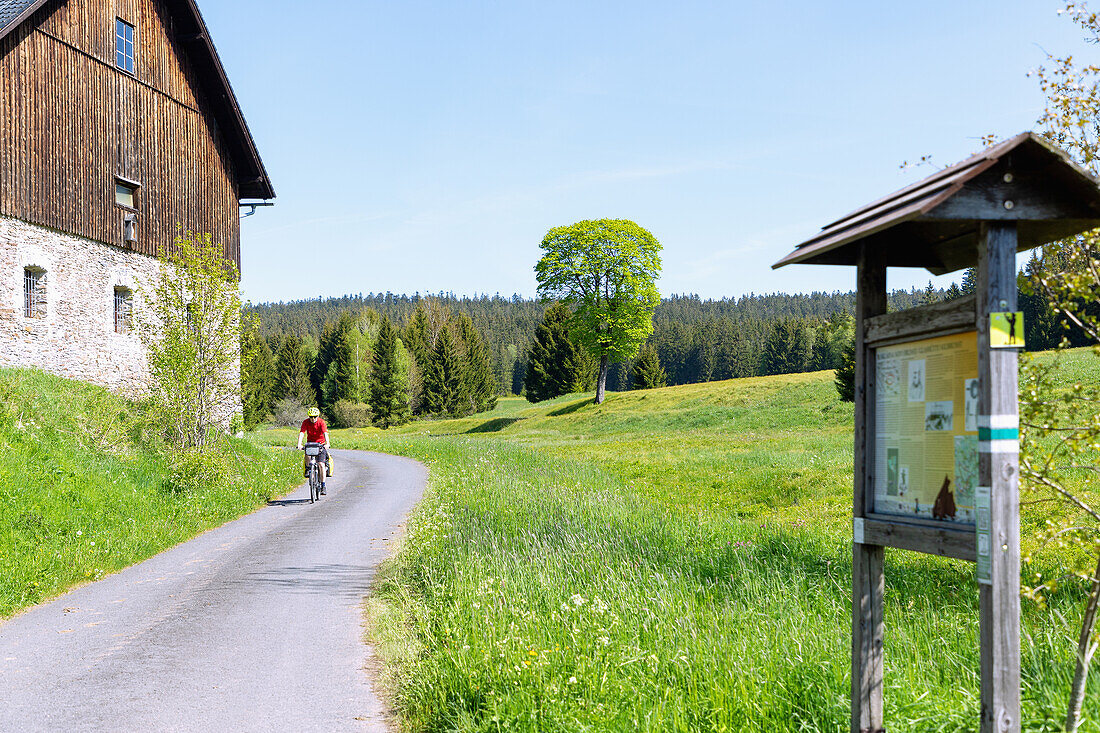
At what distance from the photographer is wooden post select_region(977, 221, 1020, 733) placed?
327cm

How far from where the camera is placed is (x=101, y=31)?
71.1 feet

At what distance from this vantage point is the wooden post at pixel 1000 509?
3273mm

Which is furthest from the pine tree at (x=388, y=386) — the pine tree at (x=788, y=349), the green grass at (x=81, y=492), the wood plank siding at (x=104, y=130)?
the pine tree at (x=788, y=349)

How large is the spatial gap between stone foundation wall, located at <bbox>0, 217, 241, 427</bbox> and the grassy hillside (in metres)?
11.5

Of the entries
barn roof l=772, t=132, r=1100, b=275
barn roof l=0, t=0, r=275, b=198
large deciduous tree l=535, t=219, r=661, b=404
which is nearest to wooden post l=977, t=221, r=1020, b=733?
barn roof l=772, t=132, r=1100, b=275

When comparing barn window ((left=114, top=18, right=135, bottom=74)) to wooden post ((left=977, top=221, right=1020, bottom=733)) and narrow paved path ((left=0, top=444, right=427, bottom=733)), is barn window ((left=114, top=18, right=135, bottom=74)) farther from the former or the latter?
wooden post ((left=977, top=221, right=1020, bottom=733))

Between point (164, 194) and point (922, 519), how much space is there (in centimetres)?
2463

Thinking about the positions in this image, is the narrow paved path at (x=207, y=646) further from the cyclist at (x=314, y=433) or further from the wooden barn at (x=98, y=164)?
the wooden barn at (x=98, y=164)

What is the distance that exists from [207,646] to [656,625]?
4064 millimetres

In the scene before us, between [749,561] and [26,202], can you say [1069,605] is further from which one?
[26,202]

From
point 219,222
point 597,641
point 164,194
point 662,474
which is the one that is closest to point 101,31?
point 164,194

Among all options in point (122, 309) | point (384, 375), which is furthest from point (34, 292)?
point (384, 375)

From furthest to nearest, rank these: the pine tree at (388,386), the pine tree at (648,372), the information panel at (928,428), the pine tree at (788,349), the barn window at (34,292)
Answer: the pine tree at (788,349) → the pine tree at (648,372) → the pine tree at (388,386) → the barn window at (34,292) → the information panel at (928,428)

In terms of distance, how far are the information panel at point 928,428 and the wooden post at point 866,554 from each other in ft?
0.17
